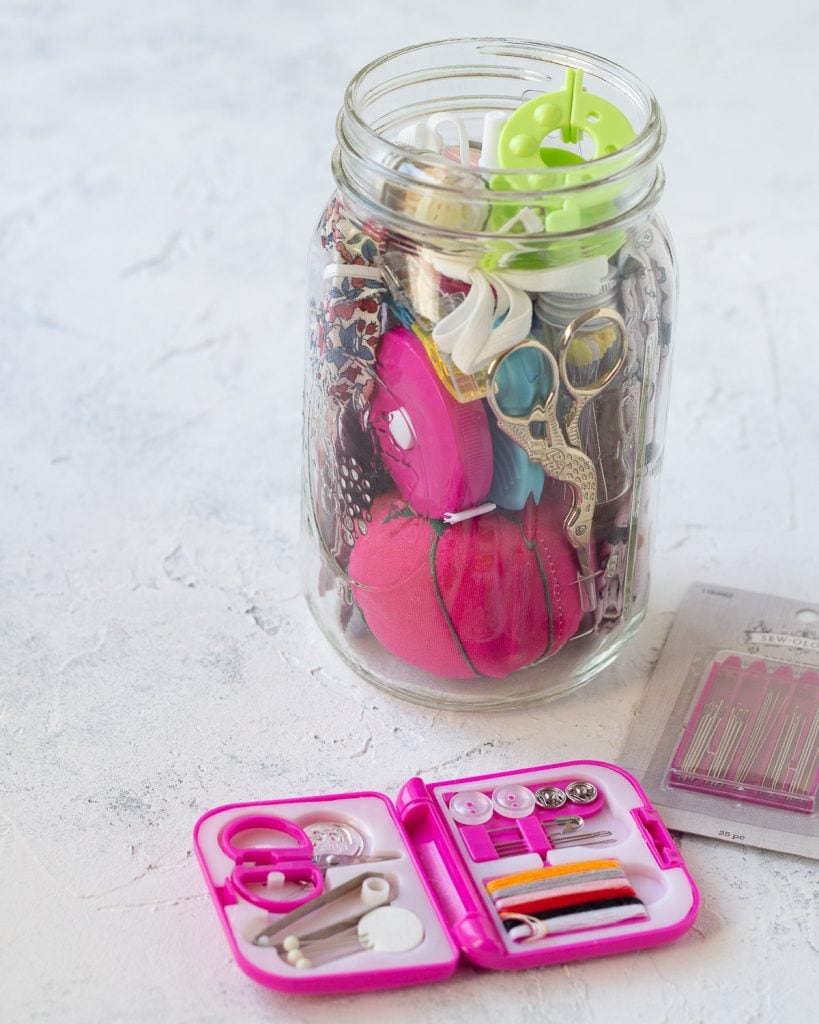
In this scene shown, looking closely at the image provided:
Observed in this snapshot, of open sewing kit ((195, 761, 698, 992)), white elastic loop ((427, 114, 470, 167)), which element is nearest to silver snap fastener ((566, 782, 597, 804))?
open sewing kit ((195, 761, 698, 992))

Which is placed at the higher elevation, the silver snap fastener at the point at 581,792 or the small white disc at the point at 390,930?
the small white disc at the point at 390,930

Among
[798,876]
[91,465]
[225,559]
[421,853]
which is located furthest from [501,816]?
[91,465]

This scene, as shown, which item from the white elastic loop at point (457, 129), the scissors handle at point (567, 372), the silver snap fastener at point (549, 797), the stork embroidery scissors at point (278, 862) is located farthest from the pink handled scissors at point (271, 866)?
the white elastic loop at point (457, 129)

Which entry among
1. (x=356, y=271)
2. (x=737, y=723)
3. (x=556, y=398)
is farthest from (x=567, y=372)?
(x=737, y=723)

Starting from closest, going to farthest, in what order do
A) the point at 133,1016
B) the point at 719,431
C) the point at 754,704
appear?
the point at 133,1016, the point at 754,704, the point at 719,431

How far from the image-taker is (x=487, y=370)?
63 centimetres

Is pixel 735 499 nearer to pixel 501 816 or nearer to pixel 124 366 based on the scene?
pixel 501 816

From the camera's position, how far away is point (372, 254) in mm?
660

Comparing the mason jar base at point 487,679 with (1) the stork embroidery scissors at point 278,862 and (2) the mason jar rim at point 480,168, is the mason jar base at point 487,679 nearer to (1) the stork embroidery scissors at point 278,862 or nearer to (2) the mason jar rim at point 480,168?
(1) the stork embroidery scissors at point 278,862

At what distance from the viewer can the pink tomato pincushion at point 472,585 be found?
0.67 m

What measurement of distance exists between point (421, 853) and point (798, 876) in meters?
0.18

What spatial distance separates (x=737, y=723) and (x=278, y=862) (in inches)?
10.2

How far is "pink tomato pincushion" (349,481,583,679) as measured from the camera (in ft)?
2.21

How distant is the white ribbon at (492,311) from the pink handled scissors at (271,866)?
0.77ft
